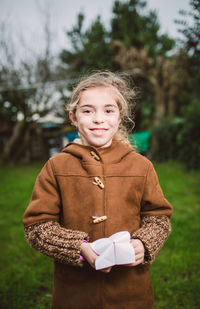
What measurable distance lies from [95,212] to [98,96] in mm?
688

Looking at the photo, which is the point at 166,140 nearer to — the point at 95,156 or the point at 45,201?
the point at 95,156

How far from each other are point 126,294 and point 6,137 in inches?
614

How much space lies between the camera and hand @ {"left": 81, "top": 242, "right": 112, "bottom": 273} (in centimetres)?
112

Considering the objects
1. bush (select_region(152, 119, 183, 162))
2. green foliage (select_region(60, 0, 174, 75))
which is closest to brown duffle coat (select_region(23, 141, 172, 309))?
bush (select_region(152, 119, 183, 162))

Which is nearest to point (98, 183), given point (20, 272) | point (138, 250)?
point (138, 250)

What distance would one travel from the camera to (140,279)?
1349 mm

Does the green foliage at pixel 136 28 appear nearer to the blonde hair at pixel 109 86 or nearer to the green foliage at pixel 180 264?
the green foliage at pixel 180 264

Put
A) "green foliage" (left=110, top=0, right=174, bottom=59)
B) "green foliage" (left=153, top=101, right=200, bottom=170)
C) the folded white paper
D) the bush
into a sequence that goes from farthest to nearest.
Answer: "green foliage" (left=110, top=0, right=174, bottom=59)
the bush
"green foliage" (left=153, top=101, right=200, bottom=170)
the folded white paper

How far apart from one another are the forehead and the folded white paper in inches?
30.5

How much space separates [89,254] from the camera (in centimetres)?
114

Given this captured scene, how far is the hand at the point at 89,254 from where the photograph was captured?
1.12 m

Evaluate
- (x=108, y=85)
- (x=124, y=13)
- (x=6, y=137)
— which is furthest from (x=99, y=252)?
(x=6, y=137)

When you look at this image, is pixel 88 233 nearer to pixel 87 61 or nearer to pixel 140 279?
pixel 140 279

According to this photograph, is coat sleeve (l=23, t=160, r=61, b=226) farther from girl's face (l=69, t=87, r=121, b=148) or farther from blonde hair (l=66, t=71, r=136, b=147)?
blonde hair (l=66, t=71, r=136, b=147)
